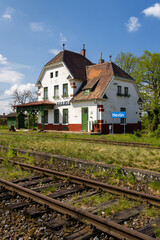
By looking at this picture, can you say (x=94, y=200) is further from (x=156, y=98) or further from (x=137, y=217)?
(x=156, y=98)

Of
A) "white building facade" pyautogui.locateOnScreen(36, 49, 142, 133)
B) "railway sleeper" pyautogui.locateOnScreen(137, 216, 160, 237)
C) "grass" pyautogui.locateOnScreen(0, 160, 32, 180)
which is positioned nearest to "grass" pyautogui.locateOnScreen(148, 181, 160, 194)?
"railway sleeper" pyautogui.locateOnScreen(137, 216, 160, 237)

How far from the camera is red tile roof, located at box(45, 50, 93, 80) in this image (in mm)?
29284

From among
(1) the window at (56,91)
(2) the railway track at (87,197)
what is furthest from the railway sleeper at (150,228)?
(1) the window at (56,91)

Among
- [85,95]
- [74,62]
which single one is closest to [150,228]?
[85,95]

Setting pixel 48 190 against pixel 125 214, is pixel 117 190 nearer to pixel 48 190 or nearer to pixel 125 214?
pixel 125 214

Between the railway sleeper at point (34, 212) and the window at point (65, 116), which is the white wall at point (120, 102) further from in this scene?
the railway sleeper at point (34, 212)

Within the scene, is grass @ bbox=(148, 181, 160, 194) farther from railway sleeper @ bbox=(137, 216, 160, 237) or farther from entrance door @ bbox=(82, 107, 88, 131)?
entrance door @ bbox=(82, 107, 88, 131)

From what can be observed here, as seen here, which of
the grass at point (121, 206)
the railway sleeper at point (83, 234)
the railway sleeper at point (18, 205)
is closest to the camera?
the railway sleeper at point (83, 234)

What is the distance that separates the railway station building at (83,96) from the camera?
25.6 meters

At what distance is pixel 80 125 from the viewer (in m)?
26.9

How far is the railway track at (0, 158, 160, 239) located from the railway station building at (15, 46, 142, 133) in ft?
60.3

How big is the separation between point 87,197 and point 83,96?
2194 cm

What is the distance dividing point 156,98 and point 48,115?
58.1 ft

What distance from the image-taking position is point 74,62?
31375mm
